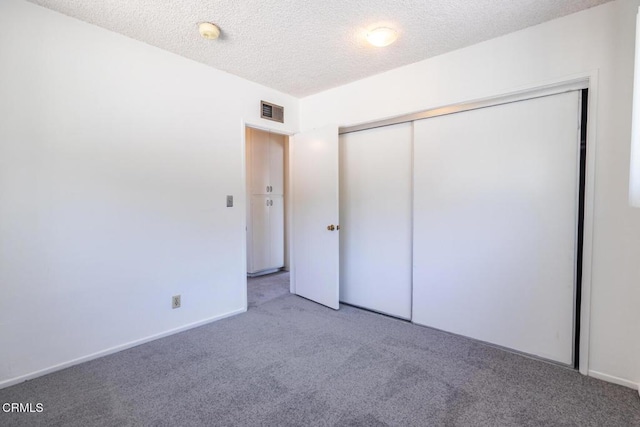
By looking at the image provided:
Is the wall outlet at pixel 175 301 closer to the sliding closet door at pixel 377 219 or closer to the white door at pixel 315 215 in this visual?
the white door at pixel 315 215

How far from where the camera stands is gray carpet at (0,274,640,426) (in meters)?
1.68

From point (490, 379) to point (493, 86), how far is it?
2.18m

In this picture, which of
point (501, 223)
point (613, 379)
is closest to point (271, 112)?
point (501, 223)

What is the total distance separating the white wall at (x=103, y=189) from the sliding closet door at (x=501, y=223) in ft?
6.56

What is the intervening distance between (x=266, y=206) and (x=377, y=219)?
229 cm

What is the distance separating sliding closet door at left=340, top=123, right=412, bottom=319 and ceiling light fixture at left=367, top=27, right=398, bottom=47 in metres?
0.87

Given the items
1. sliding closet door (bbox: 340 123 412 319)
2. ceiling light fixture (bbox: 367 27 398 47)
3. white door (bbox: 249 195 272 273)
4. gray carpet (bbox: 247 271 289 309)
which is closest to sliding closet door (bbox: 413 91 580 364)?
sliding closet door (bbox: 340 123 412 319)

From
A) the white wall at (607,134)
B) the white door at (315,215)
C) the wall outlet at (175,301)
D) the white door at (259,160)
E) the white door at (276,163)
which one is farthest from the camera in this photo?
the white door at (276,163)

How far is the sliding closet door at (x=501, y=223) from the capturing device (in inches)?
86.0

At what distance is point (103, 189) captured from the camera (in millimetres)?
2316

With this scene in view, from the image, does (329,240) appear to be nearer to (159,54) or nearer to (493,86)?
(493,86)

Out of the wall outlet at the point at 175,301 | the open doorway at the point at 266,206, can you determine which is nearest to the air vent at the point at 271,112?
the open doorway at the point at 266,206

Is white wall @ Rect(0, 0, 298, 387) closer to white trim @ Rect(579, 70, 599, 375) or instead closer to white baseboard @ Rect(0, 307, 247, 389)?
white baseboard @ Rect(0, 307, 247, 389)

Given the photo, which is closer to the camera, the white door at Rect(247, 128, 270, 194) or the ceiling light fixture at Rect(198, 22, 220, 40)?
the ceiling light fixture at Rect(198, 22, 220, 40)
